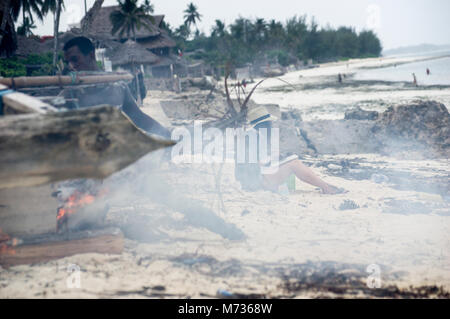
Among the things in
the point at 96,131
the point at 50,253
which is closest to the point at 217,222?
the point at 50,253

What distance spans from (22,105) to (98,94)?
302cm

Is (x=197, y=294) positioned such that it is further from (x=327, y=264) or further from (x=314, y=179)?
(x=314, y=179)

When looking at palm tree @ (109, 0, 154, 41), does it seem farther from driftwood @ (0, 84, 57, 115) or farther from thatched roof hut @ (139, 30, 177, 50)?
driftwood @ (0, 84, 57, 115)

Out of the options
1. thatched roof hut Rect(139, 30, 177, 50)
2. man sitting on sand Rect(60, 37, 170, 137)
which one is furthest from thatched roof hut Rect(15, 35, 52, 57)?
man sitting on sand Rect(60, 37, 170, 137)

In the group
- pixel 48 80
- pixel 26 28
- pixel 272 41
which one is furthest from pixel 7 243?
pixel 272 41

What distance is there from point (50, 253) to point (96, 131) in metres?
2.08

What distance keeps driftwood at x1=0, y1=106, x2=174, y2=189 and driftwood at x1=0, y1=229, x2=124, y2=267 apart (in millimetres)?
1684

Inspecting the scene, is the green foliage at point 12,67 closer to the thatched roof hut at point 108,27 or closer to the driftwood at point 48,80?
the driftwood at point 48,80

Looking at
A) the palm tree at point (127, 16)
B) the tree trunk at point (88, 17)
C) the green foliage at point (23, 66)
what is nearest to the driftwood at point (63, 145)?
the tree trunk at point (88, 17)

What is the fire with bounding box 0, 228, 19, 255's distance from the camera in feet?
10.1

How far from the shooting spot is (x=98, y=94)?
4715 mm

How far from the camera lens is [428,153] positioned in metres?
7.34

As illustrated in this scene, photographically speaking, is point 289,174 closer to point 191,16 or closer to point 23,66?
point 23,66
